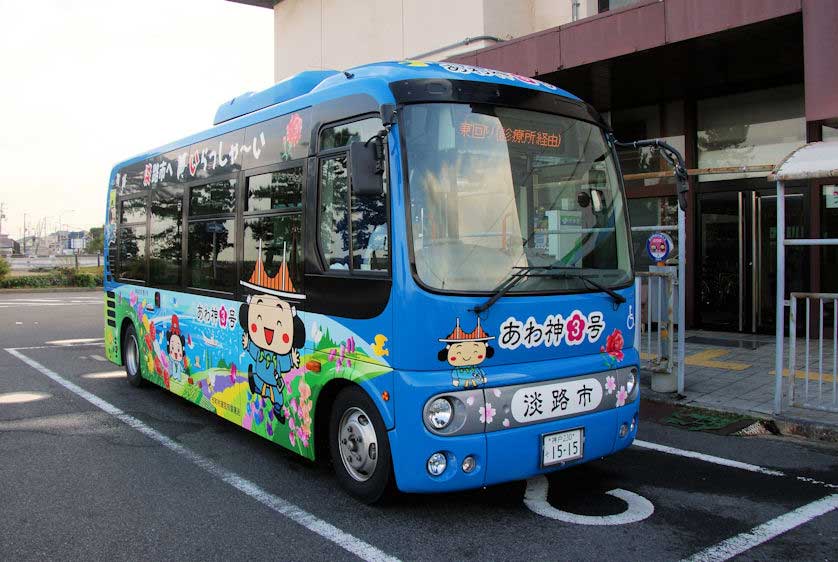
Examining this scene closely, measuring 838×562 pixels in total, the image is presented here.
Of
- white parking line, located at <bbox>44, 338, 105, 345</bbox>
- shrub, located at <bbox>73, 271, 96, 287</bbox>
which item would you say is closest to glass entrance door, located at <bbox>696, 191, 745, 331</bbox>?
white parking line, located at <bbox>44, 338, 105, 345</bbox>

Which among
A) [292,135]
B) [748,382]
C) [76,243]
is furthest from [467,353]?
[76,243]

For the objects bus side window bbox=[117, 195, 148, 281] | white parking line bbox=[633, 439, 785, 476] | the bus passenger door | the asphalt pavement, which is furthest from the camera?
bus side window bbox=[117, 195, 148, 281]

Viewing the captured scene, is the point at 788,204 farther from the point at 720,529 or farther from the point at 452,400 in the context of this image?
the point at 452,400

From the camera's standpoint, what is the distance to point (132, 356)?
8.64 meters

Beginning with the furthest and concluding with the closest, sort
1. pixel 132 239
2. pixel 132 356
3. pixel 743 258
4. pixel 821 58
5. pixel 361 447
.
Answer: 1. pixel 743 258
2. pixel 132 356
3. pixel 132 239
4. pixel 821 58
5. pixel 361 447

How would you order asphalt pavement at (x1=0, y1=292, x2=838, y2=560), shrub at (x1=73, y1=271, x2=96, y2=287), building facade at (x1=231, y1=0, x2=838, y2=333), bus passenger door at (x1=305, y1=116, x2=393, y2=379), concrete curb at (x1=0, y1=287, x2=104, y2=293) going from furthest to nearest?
shrub at (x1=73, y1=271, x2=96, y2=287) → concrete curb at (x1=0, y1=287, x2=104, y2=293) → building facade at (x1=231, y1=0, x2=838, y2=333) → bus passenger door at (x1=305, y1=116, x2=393, y2=379) → asphalt pavement at (x1=0, y1=292, x2=838, y2=560)

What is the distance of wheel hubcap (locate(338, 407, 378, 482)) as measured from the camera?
14.5 feet

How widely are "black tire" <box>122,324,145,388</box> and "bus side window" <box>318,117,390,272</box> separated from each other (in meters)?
4.65

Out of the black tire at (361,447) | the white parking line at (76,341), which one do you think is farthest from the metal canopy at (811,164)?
the white parking line at (76,341)

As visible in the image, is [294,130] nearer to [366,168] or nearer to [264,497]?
[366,168]

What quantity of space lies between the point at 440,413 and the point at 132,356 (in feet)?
19.6

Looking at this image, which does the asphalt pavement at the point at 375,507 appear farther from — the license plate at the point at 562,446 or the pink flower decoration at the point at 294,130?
the pink flower decoration at the point at 294,130

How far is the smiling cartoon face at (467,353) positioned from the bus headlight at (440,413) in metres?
0.23

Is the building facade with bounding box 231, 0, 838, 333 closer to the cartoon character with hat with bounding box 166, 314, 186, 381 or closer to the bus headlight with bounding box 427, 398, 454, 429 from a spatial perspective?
the bus headlight with bounding box 427, 398, 454, 429
